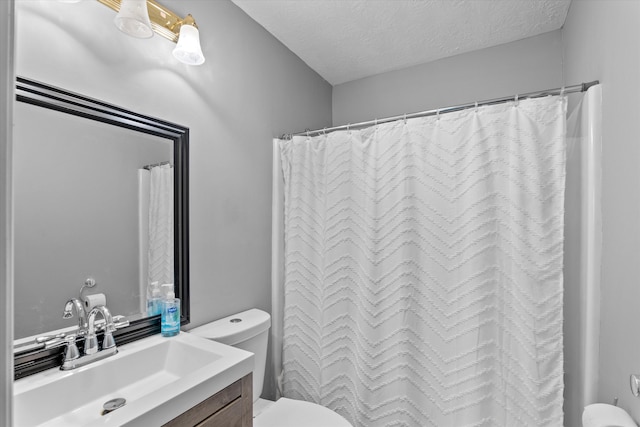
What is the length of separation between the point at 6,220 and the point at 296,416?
5.00 feet

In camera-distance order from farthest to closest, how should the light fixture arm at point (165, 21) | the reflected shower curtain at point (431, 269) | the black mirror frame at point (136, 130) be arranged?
1. the reflected shower curtain at point (431, 269)
2. the light fixture arm at point (165, 21)
3. the black mirror frame at point (136, 130)

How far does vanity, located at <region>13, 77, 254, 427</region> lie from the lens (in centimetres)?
99

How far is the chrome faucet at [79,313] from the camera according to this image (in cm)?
112

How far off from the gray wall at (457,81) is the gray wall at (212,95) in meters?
0.58

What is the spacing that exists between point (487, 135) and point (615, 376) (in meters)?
1.05

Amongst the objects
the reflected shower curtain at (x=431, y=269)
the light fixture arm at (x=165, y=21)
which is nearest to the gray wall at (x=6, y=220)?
the light fixture arm at (x=165, y=21)

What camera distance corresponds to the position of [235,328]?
1.55 meters

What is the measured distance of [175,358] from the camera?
1302 mm

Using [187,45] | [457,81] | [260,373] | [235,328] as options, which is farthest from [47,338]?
[457,81]

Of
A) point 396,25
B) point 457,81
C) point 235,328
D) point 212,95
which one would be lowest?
point 235,328

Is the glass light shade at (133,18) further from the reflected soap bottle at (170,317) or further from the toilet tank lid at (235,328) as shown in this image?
the toilet tank lid at (235,328)

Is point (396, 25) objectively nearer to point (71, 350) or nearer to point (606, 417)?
point (606, 417)

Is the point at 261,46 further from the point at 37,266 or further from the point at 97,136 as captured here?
the point at 37,266

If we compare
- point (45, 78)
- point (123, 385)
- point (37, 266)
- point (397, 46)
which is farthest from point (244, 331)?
point (397, 46)
